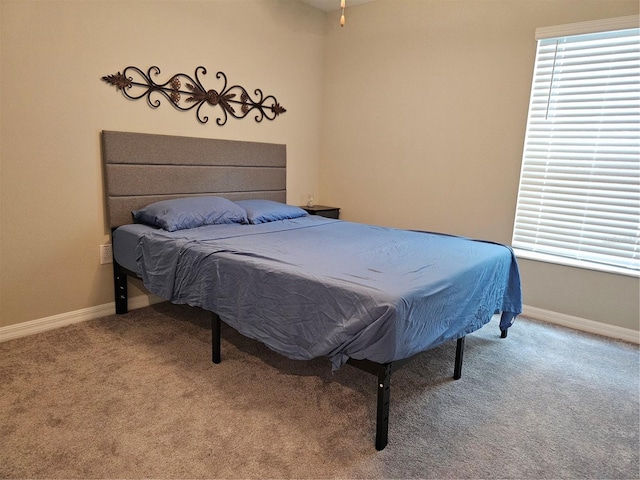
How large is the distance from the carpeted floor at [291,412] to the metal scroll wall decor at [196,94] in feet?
5.56

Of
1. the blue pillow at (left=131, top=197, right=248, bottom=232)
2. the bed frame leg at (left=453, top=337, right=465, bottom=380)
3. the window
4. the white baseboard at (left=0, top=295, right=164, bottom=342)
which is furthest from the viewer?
the window

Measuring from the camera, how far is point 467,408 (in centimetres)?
203

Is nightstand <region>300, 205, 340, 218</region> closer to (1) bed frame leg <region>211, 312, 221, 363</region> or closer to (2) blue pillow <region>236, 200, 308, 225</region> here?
(2) blue pillow <region>236, 200, 308, 225</region>

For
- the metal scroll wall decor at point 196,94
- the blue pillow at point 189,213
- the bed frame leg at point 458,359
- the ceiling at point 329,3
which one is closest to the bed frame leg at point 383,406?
the bed frame leg at point 458,359

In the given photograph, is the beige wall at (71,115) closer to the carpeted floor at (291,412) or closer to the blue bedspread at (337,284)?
the carpeted floor at (291,412)

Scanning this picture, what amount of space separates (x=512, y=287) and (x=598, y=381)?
67 cm

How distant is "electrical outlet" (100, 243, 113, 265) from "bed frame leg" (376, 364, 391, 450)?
7.36 ft

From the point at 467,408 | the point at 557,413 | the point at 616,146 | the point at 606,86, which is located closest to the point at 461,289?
the point at 467,408

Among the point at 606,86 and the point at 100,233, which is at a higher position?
the point at 606,86

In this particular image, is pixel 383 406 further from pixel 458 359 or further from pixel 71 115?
pixel 71 115

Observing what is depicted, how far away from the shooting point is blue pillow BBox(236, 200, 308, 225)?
3.24 m

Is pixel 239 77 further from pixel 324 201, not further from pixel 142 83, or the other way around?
pixel 324 201

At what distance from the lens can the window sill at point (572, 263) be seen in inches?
117

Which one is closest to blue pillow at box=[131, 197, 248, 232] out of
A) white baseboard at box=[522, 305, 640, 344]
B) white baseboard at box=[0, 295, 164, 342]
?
white baseboard at box=[0, 295, 164, 342]
